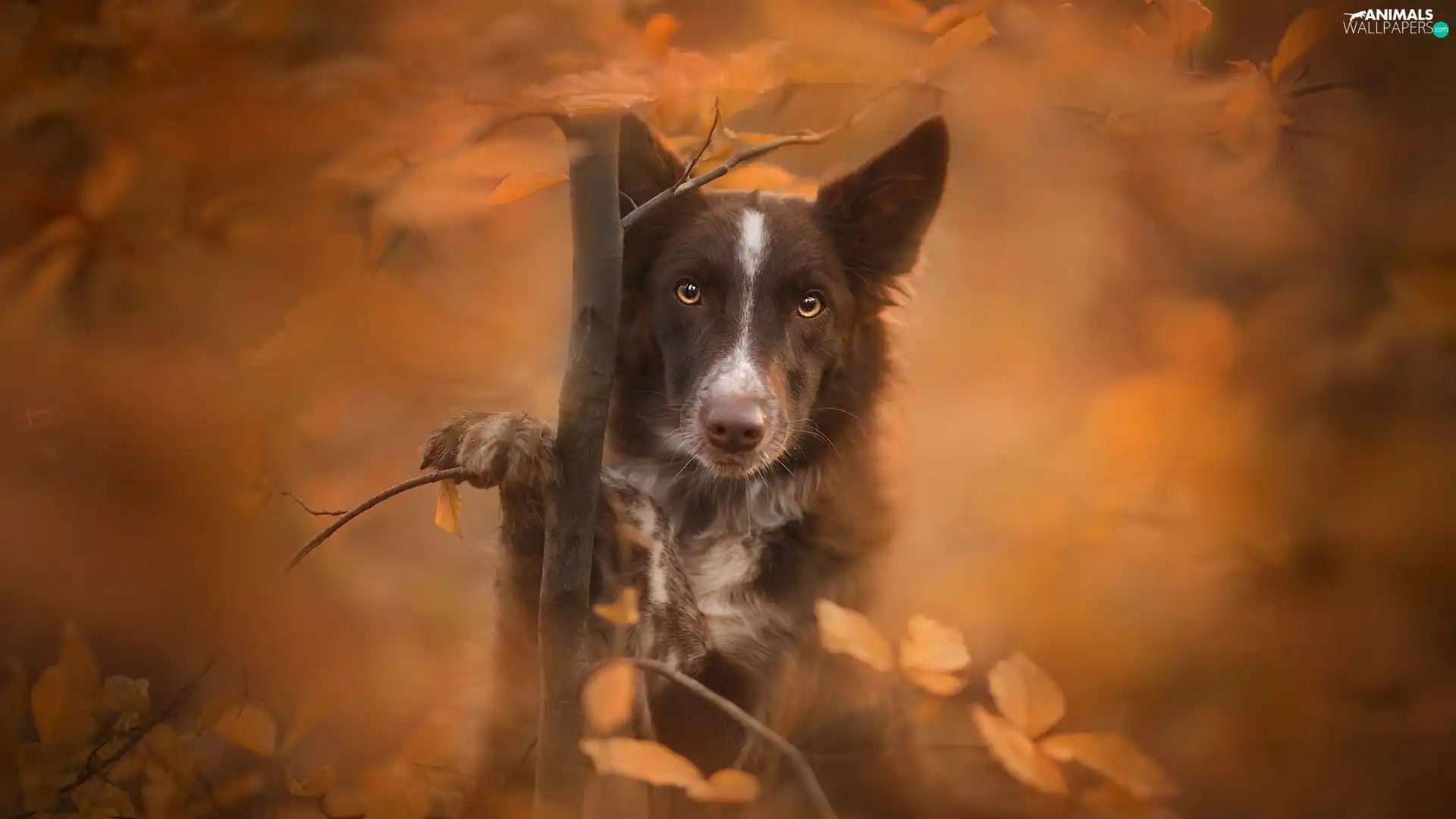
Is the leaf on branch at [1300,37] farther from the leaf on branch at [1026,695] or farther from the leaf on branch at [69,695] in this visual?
the leaf on branch at [69,695]

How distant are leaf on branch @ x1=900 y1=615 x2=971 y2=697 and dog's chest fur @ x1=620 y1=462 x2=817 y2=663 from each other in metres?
0.23

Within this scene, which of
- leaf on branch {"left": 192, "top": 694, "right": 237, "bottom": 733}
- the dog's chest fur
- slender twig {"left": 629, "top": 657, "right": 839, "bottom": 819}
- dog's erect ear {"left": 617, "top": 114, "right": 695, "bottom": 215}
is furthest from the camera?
leaf on branch {"left": 192, "top": 694, "right": 237, "bottom": 733}

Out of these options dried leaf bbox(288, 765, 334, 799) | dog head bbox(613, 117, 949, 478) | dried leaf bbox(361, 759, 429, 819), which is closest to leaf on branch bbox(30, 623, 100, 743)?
dried leaf bbox(288, 765, 334, 799)

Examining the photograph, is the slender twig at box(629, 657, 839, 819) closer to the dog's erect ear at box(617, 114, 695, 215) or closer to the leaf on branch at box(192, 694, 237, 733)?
the dog's erect ear at box(617, 114, 695, 215)

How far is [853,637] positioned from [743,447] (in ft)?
1.19

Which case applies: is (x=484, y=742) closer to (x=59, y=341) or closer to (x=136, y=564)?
(x=136, y=564)

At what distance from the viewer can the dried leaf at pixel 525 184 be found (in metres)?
1.63

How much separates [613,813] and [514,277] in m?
0.94

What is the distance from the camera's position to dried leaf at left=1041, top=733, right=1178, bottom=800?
1646 mm

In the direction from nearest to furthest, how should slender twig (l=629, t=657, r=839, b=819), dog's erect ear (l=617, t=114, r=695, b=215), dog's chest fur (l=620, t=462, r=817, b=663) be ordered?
1. slender twig (l=629, t=657, r=839, b=819)
2. dog's erect ear (l=617, t=114, r=695, b=215)
3. dog's chest fur (l=620, t=462, r=817, b=663)

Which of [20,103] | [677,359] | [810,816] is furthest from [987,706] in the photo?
[20,103]

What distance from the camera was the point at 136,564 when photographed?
1921mm

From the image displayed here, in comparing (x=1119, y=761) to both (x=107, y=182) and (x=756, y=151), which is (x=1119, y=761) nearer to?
(x=756, y=151)

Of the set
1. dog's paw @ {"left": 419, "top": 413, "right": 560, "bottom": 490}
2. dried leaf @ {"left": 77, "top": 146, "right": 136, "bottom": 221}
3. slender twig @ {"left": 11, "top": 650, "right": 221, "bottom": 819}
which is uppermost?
dried leaf @ {"left": 77, "top": 146, "right": 136, "bottom": 221}
